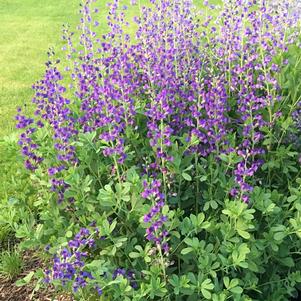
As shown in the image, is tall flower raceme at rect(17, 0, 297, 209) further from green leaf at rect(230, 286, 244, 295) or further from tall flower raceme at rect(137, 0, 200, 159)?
green leaf at rect(230, 286, 244, 295)

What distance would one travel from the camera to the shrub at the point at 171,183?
7.41ft

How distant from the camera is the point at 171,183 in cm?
256

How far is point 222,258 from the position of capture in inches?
87.6

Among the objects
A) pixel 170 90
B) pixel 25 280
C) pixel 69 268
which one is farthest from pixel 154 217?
pixel 170 90

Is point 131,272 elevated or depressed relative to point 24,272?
elevated

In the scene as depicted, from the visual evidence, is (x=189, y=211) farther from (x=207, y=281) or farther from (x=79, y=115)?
(x=79, y=115)

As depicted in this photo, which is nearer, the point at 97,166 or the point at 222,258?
the point at 222,258

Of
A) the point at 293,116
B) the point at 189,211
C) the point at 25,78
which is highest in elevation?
the point at 293,116

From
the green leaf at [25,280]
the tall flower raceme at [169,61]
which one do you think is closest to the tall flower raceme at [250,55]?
the tall flower raceme at [169,61]

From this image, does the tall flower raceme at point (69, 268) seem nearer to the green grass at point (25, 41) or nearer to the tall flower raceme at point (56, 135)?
the tall flower raceme at point (56, 135)

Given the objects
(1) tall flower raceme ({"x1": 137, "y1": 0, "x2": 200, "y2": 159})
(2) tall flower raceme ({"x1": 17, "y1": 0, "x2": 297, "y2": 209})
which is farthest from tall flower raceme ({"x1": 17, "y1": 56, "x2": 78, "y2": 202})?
(1) tall flower raceme ({"x1": 137, "y1": 0, "x2": 200, "y2": 159})

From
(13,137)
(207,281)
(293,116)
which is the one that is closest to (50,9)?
(13,137)

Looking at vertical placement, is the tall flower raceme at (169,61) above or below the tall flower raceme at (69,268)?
above

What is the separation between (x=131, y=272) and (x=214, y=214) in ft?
1.79
